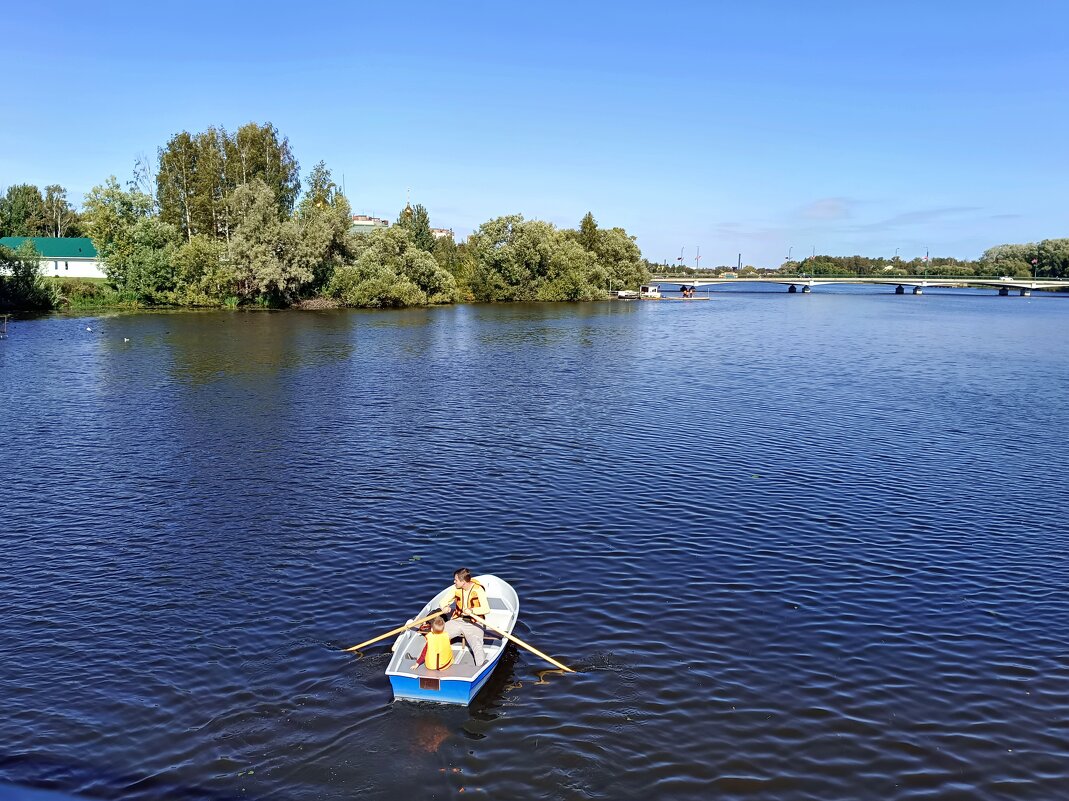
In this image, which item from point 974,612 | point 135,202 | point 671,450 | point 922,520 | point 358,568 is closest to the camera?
point 974,612

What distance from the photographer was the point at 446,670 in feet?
46.5

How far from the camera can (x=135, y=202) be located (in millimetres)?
102562

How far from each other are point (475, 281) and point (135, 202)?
51.0 metres

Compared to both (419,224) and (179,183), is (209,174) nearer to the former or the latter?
(179,183)

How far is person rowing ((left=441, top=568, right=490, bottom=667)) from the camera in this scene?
15211mm

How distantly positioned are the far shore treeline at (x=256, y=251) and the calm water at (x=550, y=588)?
53.8 metres

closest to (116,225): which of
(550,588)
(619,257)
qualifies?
(619,257)

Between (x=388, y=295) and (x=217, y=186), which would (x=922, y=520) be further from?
(x=217, y=186)

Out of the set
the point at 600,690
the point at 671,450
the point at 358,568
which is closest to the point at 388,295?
the point at 671,450

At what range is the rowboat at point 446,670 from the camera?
13886 mm

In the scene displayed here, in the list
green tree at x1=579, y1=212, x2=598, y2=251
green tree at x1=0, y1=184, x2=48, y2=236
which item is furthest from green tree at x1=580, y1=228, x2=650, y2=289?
green tree at x1=0, y1=184, x2=48, y2=236

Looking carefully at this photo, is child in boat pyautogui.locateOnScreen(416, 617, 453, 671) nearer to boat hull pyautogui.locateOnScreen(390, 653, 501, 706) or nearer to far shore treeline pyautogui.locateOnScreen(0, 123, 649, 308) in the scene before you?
boat hull pyautogui.locateOnScreen(390, 653, 501, 706)

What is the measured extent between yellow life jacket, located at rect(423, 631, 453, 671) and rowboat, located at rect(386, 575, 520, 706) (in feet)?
0.38

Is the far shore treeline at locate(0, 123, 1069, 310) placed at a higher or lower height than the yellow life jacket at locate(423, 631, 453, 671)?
higher
